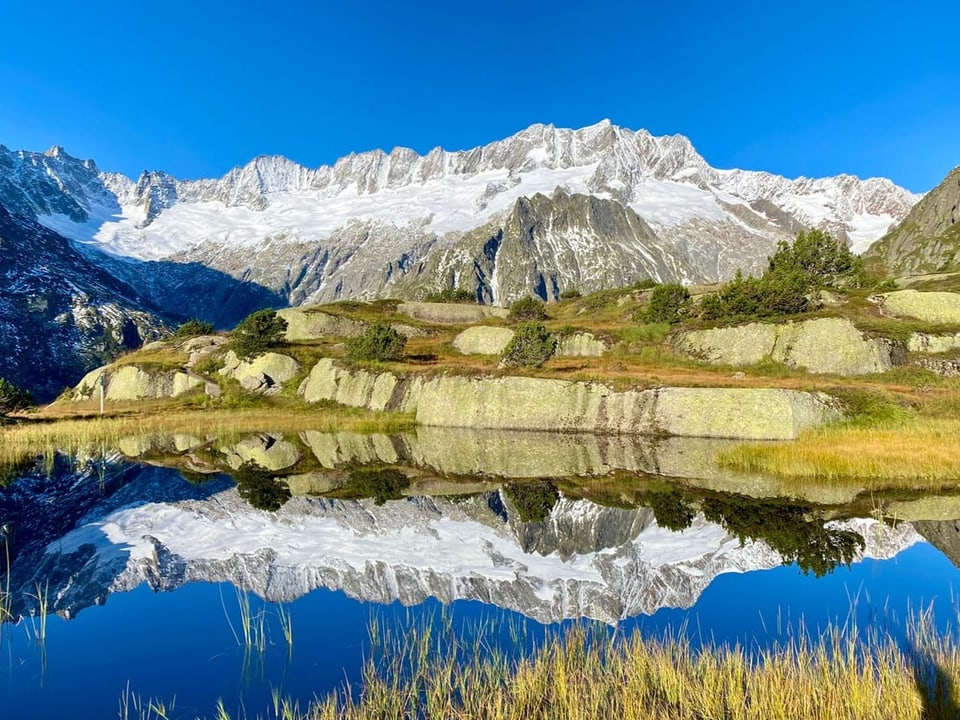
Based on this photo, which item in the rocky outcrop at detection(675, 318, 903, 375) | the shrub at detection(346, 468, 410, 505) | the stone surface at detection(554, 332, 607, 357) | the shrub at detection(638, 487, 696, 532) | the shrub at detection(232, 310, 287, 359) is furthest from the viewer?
the shrub at detection(232, 310, 287, 359)

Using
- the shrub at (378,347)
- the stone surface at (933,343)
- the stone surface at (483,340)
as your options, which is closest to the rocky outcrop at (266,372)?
the shrub at (378,347)

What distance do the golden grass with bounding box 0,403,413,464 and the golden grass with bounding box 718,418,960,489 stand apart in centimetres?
3311

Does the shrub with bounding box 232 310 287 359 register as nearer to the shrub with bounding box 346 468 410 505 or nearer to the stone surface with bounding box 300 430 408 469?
the stone surface with bounding box 300 430 408 469

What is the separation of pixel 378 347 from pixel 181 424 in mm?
23521

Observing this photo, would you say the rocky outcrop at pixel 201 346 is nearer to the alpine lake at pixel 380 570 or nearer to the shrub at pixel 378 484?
the alpine lake at pixel 380 570

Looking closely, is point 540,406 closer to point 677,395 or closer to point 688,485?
point 677,395

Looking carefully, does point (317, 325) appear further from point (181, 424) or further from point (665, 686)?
point (665, 686)

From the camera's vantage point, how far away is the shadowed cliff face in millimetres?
16511

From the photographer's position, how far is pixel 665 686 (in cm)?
1005

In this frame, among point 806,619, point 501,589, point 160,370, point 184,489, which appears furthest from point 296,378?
point 806,619

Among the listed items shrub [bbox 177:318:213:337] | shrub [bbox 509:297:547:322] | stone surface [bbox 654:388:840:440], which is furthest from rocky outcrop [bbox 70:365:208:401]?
stone surface [bbox 654:388:840:440]

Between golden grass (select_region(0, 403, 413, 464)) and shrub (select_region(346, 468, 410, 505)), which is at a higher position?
golden grass (select_region(0, 403, 413, 464))

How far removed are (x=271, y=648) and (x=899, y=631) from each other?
→ 13.6m

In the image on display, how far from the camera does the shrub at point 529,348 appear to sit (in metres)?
69.7
